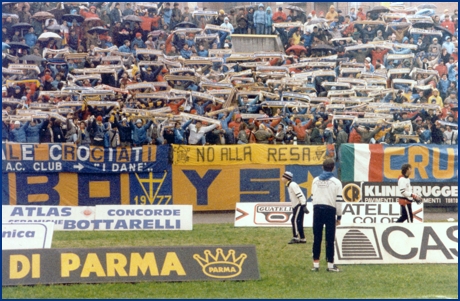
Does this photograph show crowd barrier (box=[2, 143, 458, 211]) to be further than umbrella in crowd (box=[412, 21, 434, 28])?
No

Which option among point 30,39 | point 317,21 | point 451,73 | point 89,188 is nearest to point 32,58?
point 30,39

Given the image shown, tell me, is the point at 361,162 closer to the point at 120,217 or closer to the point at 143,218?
the point at 143,218

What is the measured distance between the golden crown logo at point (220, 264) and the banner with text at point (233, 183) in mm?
11554

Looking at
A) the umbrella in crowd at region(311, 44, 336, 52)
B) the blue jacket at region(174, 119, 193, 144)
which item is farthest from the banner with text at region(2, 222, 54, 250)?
the umbrella in crowd at region(311, 44, 336, 52)

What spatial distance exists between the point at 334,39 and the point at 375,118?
16.2ft

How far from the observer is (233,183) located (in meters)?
24.3

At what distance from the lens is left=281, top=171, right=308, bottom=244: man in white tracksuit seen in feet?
53.5

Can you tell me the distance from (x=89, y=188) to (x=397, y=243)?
473 inches

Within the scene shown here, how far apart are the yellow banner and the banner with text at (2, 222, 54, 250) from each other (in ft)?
33.3

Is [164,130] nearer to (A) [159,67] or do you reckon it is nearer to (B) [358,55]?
(A) [159,67]

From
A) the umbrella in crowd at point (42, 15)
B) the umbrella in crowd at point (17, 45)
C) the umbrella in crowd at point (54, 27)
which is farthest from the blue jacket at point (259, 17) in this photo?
the umbrella in crowd at point (17, 45)

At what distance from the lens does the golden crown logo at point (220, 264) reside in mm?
12328

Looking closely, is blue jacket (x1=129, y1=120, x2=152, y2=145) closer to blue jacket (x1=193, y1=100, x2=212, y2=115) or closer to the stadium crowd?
the stadium crowd

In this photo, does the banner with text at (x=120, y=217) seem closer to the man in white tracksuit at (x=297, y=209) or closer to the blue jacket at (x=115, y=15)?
the man in white tracksuit at (x=297, y=209)
